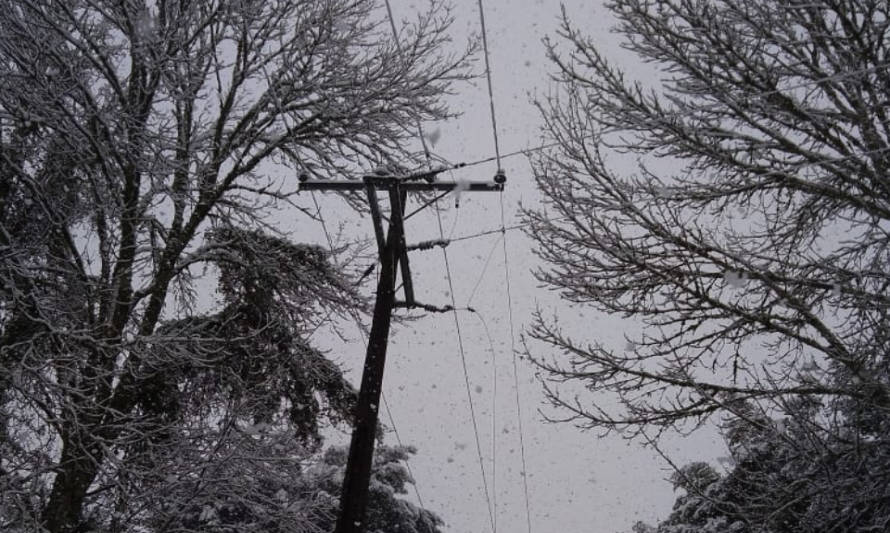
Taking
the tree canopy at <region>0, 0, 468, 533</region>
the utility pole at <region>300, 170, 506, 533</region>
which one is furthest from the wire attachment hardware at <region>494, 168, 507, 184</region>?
the tree canopy at <region>0, 0, 468, 533</region>

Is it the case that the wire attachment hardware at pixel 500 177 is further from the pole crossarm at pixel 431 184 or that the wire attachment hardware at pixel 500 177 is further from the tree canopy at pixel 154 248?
the tree canopy at pixel 154 248

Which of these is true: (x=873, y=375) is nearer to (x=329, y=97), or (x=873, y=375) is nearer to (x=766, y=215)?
(x=766, y=215)

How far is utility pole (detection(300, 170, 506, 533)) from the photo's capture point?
16.8 ft

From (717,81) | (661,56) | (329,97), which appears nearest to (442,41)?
(329,97)

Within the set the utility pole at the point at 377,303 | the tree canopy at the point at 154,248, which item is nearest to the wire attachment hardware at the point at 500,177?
the utility pole at the point at 377,303

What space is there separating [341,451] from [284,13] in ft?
41.6

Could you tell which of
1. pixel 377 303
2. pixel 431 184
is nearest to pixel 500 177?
pixel 431 184

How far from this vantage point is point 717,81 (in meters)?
5.57

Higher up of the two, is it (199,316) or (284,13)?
(284,13)

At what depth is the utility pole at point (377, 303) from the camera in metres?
5.12

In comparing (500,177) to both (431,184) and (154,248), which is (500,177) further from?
(154,248)

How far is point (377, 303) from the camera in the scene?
19.9ft

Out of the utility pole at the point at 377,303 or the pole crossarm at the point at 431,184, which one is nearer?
the utility pole at the point at 377,303

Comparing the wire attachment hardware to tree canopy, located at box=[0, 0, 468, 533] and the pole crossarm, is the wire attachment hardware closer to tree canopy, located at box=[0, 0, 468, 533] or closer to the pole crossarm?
the pole crossarm
